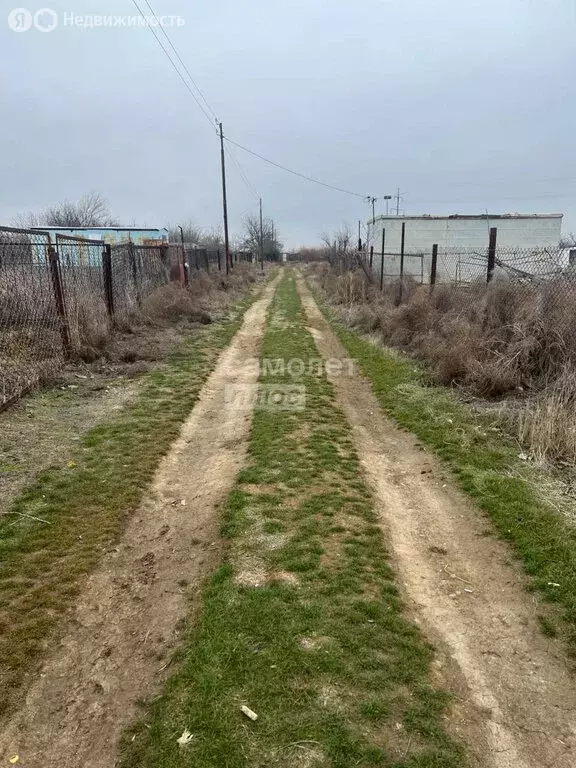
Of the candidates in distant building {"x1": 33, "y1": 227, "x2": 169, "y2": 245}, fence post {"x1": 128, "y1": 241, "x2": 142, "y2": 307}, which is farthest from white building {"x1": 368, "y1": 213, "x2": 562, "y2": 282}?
fence post {"x1": 128, "y1": 241, "x2": 142, "y2": 307}

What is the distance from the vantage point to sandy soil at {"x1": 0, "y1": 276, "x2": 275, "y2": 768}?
2422 mm

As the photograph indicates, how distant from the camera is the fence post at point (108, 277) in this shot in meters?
10.8

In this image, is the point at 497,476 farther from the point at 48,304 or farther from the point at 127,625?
the point at 48,304

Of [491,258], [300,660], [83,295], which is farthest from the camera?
[491,258]

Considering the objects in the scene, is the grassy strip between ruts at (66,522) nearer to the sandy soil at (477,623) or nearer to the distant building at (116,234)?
the sandy soil at (477,623)

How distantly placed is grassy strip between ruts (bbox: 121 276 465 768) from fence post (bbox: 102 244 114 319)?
25.9 ft

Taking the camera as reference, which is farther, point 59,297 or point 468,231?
point 468,231

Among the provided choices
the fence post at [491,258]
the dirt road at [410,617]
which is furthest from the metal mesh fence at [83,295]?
the fence post at [491,258]

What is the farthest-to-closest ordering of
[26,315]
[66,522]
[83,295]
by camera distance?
[83,295], [26,315], [66,522]

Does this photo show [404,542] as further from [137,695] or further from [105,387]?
[105,387]

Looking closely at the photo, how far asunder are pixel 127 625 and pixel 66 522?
53.6 inches

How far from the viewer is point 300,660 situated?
276cm

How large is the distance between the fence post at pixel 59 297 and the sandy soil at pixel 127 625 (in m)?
4.32

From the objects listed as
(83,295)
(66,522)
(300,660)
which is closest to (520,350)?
(300,660)
